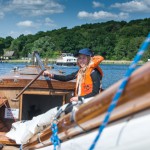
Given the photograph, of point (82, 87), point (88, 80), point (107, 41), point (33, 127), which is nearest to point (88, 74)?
point (88, 80)

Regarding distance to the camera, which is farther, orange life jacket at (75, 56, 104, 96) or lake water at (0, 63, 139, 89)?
lake water at (0, 63, 139, 89)

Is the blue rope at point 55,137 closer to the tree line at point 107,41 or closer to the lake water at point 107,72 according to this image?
the lake water at point 107,72

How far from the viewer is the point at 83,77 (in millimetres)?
5445

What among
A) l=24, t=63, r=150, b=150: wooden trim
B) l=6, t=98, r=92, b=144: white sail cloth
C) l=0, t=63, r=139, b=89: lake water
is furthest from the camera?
l=0, t=63, r=139, b=89: lake water

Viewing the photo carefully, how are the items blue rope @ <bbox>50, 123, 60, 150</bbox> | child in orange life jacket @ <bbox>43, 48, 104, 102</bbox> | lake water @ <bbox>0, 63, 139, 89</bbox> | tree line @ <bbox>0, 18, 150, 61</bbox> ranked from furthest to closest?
tree line @ <bbox>0, 18, 150, 61</bbox>, lake water @ <bbox>0, 63, 139, 89</bbox>, child in orange life jacket @ <bbox>43, 48, 104, 102</bbox>, blue rope @ <bbox>50, 123, 60, 150</bbox>

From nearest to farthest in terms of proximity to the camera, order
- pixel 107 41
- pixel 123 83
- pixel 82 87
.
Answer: pixel 123 83, pixel 82 87, pixel 107 41

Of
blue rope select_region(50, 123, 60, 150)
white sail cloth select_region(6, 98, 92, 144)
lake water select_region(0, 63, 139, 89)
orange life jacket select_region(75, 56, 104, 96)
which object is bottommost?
lake water select_region(0, 63, 139, 89)

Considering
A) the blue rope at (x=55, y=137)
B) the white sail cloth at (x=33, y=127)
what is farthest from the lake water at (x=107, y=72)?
the blue rope at (x=55, y=137)

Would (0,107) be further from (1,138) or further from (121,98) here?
(121,98)

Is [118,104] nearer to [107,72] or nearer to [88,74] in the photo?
[88,74]

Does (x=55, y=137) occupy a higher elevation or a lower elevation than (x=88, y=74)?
lower

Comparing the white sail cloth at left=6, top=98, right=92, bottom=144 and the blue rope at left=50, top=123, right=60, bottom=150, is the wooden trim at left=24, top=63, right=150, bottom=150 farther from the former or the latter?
the white sail cloth at left=6, top=98, right=92, bottom=144

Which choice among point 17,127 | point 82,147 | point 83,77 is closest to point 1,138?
point 17,127

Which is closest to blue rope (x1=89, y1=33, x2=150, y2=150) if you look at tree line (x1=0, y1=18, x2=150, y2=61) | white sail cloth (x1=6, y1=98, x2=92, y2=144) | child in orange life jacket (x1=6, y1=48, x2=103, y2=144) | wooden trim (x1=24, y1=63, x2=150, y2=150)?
wooden trim (x1=24, y1=63, x2=150, y2=150)
